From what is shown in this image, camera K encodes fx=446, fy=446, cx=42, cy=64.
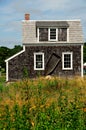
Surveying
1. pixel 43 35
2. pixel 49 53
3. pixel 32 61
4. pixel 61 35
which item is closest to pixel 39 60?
pixel 32 61

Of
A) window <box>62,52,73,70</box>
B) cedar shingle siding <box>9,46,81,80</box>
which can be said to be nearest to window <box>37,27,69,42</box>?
cedar shingle siding <box>9,46,81,80</box>

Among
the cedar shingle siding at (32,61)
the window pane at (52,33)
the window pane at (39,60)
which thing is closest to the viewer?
the cedar shingle siding at (32,61)

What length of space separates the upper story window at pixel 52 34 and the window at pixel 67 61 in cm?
131

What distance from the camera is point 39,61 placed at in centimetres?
3794

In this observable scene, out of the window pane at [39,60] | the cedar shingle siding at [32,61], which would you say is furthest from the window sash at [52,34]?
the window pane at [39,60]

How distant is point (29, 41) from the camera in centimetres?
3806

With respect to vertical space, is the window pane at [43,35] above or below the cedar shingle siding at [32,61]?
above

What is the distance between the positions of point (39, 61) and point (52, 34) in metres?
2.60

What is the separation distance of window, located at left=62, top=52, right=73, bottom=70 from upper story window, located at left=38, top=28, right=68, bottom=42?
51.4 inches

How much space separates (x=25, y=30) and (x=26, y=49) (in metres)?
1.79

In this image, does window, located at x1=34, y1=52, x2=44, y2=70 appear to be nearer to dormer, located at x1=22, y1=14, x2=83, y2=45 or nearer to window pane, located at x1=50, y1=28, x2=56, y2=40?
dormer, located at x1=22, y1=14, x2=83, y2=45

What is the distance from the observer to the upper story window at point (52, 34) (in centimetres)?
3831

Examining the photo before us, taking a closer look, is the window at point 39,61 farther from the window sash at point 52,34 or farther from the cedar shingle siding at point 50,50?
the window sash at point 52,34

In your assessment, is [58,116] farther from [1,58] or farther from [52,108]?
[1,58]
